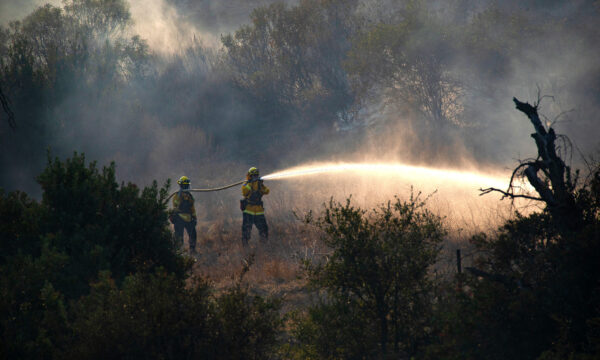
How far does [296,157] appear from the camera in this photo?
838 inches

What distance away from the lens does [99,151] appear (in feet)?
68.5

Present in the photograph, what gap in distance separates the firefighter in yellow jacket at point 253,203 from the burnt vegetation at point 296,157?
0.66m

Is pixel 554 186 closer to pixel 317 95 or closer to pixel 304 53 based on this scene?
pixel 317 95

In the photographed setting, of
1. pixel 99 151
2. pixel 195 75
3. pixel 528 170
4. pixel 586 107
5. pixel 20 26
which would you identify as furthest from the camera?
pixel 20 26

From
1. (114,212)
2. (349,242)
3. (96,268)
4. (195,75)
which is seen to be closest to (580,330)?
(349,242)

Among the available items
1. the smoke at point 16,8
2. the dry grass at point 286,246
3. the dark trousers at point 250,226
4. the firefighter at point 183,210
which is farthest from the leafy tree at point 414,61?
the smoke at point 16,8

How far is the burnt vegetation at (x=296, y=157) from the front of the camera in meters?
2.78

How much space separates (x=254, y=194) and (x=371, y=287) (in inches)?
250

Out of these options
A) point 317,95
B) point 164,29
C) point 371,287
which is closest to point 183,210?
point 371,287

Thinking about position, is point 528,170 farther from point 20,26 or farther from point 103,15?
point 20,26

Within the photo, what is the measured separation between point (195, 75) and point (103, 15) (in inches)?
311

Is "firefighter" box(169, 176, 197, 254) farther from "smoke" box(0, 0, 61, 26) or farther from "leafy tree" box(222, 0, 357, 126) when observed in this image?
"smoke" box(0, 0, 61, 26)

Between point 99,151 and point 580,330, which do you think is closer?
point 580,330

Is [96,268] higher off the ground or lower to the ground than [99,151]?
lower
